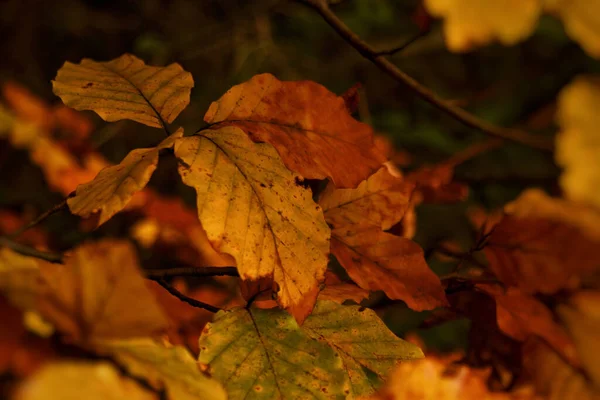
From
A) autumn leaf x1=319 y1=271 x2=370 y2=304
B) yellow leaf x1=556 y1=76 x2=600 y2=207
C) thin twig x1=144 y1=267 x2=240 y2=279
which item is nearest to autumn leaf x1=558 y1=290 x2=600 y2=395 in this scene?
yellow leaf x1=556 y1=76 x2=600 y2=207

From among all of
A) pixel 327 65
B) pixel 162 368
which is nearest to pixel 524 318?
pixel 162 368

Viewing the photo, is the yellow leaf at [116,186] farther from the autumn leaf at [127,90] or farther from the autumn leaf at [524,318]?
the autumn leaf at [524,318]

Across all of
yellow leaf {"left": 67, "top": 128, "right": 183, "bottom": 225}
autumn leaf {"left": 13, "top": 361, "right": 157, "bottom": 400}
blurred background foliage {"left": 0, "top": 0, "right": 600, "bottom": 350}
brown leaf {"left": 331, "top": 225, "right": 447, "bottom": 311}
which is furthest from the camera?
blurred background foliage {"left": 0, "top": 0, "right": 600, "bottom": 350}

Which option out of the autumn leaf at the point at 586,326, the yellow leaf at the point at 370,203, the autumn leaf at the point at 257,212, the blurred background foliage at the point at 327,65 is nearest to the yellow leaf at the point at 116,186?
the autumn leaf at the point at 257,212

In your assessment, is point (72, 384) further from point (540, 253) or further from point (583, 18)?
point (583, 18)

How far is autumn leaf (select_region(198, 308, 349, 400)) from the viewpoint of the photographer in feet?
1.23

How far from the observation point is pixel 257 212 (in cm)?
39

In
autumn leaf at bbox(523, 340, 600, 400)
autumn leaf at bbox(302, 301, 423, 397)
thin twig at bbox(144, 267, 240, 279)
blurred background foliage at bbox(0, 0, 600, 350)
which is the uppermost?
thin twig at bbox(144, 267, 240, 279)

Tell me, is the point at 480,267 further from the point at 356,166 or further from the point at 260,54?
the point at 260,54

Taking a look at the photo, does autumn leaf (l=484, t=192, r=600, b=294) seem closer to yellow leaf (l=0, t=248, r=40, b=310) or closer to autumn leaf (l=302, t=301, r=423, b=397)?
autumn leaf (l=302, t=301, r=423, b=397)

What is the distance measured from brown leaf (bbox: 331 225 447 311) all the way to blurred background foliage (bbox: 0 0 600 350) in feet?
4.23

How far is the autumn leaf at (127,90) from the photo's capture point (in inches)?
16.6

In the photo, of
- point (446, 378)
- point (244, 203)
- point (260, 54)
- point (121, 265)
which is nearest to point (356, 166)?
point (244, 203)

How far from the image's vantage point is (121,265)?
0.30m
